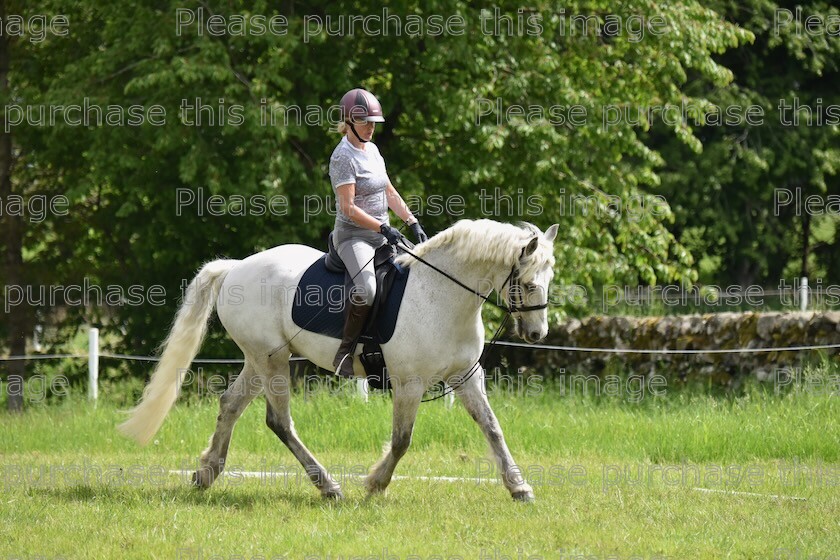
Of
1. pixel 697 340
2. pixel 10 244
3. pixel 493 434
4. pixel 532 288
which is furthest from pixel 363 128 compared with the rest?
pixel 10 244

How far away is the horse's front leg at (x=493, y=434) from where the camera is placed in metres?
7.69

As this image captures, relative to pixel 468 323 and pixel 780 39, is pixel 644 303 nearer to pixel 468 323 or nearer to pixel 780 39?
pixel 780 39

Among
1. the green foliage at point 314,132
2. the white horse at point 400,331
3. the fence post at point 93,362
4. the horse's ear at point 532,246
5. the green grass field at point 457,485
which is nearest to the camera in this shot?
the green grass field at point 457,485

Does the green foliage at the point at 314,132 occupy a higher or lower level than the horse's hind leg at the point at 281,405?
higher

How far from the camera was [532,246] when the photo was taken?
23.3ft

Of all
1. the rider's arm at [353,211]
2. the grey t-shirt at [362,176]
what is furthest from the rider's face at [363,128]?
the rider's arm at [353,211]

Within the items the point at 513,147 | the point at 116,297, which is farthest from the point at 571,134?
the point at 116,297

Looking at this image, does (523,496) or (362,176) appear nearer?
(523,496)

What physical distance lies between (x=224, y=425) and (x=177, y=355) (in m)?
0.74

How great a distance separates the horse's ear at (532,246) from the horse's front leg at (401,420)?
1.28 meters

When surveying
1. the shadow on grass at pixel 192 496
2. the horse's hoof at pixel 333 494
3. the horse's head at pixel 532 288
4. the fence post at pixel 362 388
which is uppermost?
the horse's head at pixel 532 288

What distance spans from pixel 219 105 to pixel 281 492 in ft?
22.8

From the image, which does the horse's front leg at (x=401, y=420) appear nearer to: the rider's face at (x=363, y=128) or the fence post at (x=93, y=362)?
the rider's face at (x=363, y=128)

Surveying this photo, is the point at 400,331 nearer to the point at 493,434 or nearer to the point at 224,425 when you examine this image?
the point at 493,434
